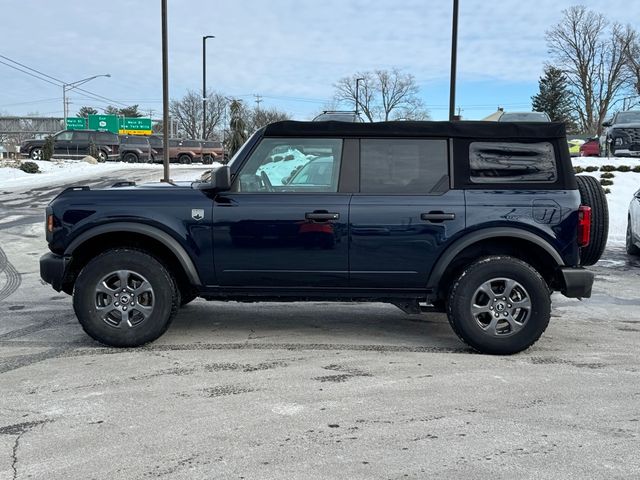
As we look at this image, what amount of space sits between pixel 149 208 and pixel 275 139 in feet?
3.85

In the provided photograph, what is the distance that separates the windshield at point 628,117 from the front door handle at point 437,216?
17156 millimetres

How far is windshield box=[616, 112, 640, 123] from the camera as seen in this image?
62.6 feet

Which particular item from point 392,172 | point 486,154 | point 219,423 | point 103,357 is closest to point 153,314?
point 103,357

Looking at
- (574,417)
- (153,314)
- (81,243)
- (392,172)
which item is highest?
(392,172)

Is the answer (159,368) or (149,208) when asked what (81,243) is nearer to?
(149,208)

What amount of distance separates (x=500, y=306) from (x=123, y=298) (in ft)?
9.98

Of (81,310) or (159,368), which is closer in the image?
(159,368)

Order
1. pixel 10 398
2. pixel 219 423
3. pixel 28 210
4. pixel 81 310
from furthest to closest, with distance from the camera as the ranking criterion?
pixel 28 210, pixel 81 310, pixel 10 398, pixel 219 423

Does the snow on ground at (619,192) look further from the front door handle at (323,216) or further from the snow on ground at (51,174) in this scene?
the snow on ground at (51,174)

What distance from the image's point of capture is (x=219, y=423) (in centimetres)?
353

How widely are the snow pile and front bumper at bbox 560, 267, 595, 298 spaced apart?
2250 mm

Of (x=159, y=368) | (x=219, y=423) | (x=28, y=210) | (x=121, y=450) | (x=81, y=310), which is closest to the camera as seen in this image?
(x=121, y=450)

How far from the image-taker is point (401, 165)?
16.1 feet

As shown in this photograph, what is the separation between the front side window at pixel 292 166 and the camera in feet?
16.1
